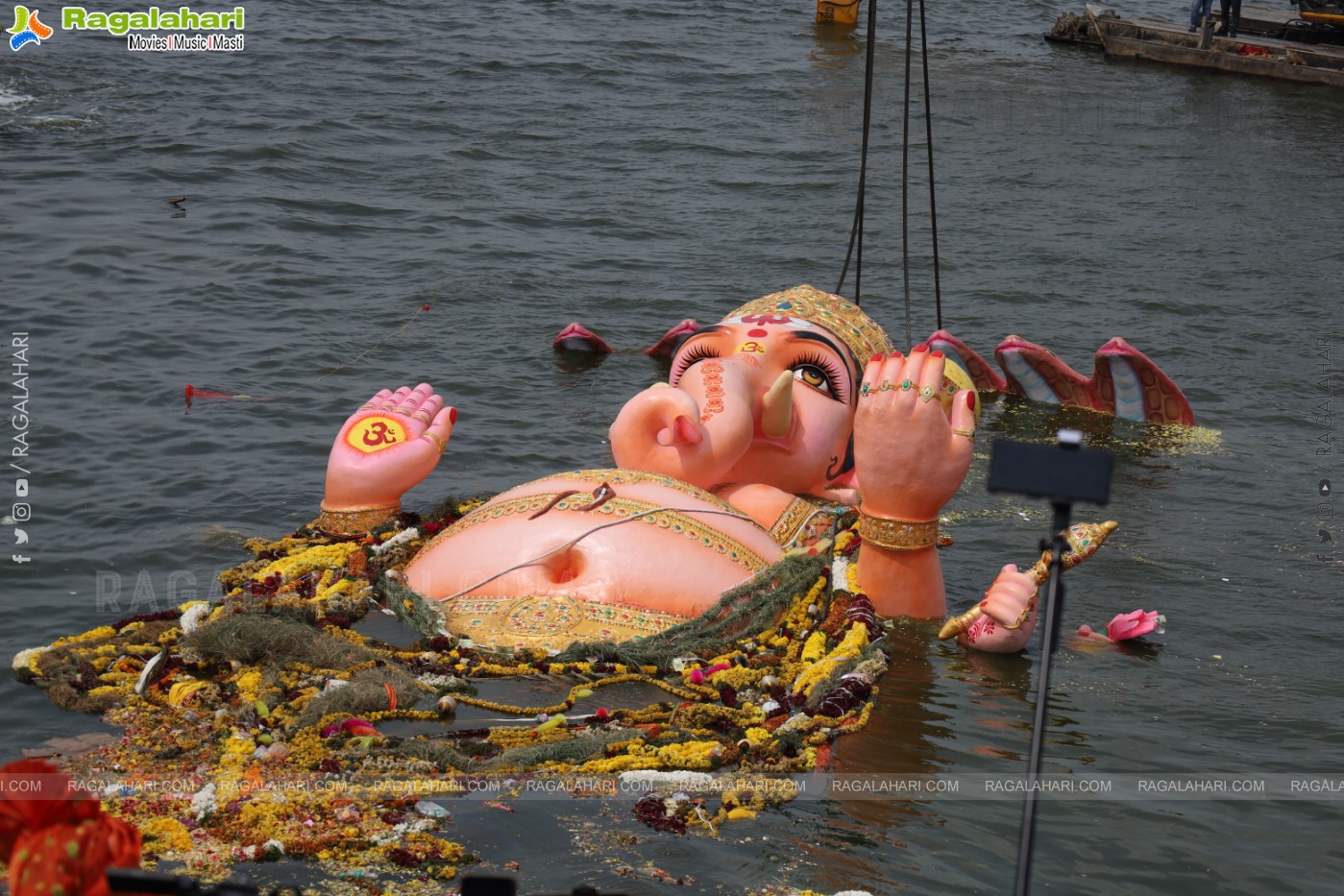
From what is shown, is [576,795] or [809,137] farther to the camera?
[809,137]

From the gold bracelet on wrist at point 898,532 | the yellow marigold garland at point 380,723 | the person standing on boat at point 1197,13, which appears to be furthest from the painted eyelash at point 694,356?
the person standing on boat at point 1197,13

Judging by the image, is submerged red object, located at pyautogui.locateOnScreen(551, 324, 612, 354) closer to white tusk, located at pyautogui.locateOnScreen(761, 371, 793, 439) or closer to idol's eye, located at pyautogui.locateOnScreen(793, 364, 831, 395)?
idol's eye, located at pyautogui.locateOnScreen(793, 364, 831, 395)

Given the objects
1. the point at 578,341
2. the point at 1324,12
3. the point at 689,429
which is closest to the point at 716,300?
the point at 578,341

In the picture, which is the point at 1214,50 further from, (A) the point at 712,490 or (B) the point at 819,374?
(A) the point at 712,490

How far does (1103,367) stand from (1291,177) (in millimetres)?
9741

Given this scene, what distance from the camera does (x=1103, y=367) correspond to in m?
10.8

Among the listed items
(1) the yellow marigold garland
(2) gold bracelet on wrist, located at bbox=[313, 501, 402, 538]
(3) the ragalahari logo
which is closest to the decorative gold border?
(1) the yellow marigold garland

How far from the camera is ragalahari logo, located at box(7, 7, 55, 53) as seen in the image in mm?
19156

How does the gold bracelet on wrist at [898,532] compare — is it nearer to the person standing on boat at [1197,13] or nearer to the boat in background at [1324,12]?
the person standing on boat at [1197,13]

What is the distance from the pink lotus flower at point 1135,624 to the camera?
7141mm

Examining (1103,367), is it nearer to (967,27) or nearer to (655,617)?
(655,617)

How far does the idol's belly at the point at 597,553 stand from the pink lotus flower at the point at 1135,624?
196cm

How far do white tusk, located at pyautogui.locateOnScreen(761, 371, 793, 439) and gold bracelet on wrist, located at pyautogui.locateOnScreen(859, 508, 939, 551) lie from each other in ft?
2.09

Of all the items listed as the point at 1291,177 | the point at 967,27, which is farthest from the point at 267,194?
the point at 967,27
